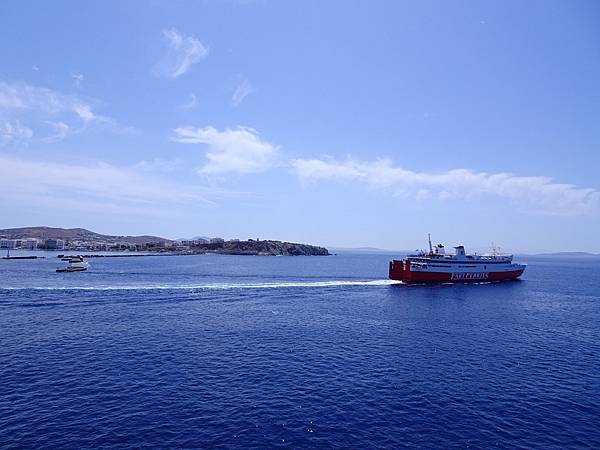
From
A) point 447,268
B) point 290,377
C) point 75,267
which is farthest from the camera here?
point 75,267

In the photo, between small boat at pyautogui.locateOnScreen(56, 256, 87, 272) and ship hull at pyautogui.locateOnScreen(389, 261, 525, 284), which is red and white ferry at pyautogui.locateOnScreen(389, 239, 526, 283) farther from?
small boat at pyautogui.locateOnScreen(56, 256, 87, 272)

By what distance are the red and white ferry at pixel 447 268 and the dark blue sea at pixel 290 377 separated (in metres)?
51.4

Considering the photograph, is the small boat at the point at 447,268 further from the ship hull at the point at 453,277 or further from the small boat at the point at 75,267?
the small boat at the point at 75,267

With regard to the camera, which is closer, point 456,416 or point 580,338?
Answer: point 456,416

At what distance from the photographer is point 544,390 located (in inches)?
1515

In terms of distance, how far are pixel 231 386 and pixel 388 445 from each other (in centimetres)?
1593

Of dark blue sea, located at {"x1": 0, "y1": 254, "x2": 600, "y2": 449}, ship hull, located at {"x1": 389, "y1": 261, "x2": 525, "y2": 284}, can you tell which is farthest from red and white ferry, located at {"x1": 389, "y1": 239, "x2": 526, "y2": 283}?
dark blue sea, located at {"x1": 0, "y1": 254, "x2": 600, "y2": 449}

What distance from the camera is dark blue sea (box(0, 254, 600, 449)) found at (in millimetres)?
29250

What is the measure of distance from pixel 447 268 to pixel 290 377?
10946 centimetres

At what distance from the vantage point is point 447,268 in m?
136

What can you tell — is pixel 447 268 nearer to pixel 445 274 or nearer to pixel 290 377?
pixel 445 274

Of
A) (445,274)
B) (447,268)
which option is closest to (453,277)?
(445,274)

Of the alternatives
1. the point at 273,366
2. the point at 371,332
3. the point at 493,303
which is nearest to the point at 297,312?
the point at 371,332

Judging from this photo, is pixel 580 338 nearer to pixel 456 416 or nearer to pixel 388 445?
pixel 456 416
